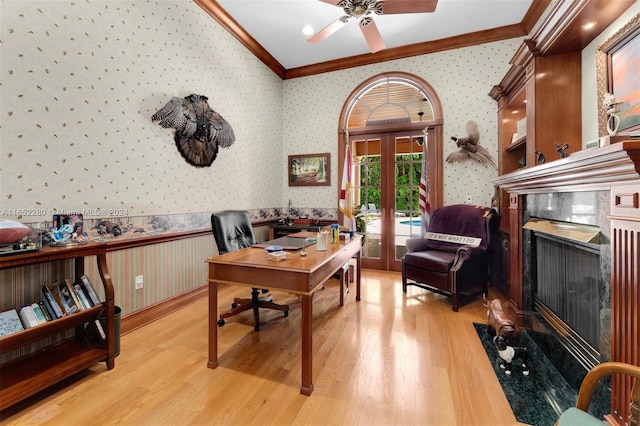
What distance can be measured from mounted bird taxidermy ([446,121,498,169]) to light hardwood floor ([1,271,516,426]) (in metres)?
2.31

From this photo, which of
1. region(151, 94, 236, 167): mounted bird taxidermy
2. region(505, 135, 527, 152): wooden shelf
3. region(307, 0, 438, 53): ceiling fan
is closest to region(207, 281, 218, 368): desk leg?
region(151, 94, 236, 167): mounted bird taxidermy

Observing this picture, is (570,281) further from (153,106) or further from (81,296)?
(153,106)

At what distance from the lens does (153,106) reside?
8.67ft

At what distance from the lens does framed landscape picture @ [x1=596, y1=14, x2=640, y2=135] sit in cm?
166

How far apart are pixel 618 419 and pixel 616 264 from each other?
70 centimetres

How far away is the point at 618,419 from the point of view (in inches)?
47.9

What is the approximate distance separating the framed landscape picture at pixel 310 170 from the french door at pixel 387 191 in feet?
1.62

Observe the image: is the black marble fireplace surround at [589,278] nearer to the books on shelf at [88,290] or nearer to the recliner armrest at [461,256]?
the recliner armrest at [461,256]

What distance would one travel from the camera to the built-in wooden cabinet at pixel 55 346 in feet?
4.76

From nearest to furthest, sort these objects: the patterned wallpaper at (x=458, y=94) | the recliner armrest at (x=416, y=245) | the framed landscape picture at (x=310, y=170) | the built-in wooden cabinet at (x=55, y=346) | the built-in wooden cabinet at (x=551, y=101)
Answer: the built-in wooden cabinet at (x=55, y=346)
the built-in wooden cabinet at (x=551, y=101)
the recliner armrest at (x=416, y=245)
the patterned wallpaper at (x=458, y=94)
the framed landscape picture at (x=310, y=170)

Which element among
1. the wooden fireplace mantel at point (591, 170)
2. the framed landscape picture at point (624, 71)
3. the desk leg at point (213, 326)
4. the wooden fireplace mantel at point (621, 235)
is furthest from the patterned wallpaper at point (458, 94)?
the desk leg at point (213, 326)

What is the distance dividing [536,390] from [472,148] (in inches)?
121

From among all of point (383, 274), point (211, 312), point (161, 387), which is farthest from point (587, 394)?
point (383, 274)

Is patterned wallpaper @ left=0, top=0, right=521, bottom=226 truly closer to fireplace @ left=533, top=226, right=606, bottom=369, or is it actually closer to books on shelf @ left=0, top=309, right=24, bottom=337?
books on shelf @ left=0, top=309, right=24, bottom=337
